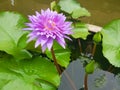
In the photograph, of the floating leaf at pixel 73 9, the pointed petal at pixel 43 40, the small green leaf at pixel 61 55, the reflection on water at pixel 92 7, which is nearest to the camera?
the pointed petal at pixel 43 40

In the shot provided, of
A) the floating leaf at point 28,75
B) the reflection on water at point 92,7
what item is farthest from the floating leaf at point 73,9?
the reflection on water at point 92,7

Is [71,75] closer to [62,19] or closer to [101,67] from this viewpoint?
[101,67]

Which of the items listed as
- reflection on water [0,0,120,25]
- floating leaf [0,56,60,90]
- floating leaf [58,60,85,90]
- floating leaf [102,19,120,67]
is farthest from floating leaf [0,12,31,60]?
reflection on water [0,0,120,25]

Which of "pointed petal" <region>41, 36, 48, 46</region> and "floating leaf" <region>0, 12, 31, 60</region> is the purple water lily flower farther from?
"floating leaf" <region>0, 12, 31, 60</region>

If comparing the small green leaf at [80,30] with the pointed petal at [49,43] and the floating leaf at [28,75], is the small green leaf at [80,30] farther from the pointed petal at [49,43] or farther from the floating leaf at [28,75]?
the pointed petal at [49,43]

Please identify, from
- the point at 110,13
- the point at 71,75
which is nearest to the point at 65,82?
the point at 71,75

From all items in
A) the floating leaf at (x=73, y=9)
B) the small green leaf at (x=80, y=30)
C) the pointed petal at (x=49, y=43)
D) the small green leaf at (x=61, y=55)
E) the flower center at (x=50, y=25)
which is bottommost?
the small green leaf at (x=61, y=55)

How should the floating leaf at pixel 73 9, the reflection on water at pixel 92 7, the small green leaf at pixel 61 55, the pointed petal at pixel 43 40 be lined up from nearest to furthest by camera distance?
the pointed petal at pixel 43 40 → the small green leaf at pixel 61 55 → the floating leaf at pixel 73 9 → the reflection on water at pixel 92 7
